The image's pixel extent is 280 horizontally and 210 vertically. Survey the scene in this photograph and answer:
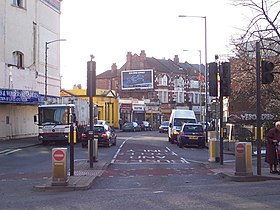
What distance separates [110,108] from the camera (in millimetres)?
80875

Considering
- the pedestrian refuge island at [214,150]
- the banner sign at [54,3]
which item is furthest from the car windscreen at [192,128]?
the banner sign at [54,3]

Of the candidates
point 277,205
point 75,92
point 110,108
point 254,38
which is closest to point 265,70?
point 277,205

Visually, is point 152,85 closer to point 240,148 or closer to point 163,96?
point 163,96

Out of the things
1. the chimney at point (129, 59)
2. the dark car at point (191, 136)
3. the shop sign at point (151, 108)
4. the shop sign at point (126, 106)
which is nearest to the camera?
the dark car at point (191, 136)

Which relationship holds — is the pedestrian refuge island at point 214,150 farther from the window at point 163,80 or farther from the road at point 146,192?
the window at point 163,80

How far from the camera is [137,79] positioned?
98000 mm

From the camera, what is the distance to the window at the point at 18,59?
4331cm

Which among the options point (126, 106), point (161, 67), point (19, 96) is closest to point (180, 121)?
point (19, 96)

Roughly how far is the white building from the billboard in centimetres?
4652

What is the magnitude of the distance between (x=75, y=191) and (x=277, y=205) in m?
5.28

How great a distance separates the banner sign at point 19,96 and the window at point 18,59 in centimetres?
362

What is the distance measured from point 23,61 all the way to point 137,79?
54.5 m

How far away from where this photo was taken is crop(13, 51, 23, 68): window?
43312 mm

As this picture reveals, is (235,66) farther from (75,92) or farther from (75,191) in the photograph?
(75,92)
